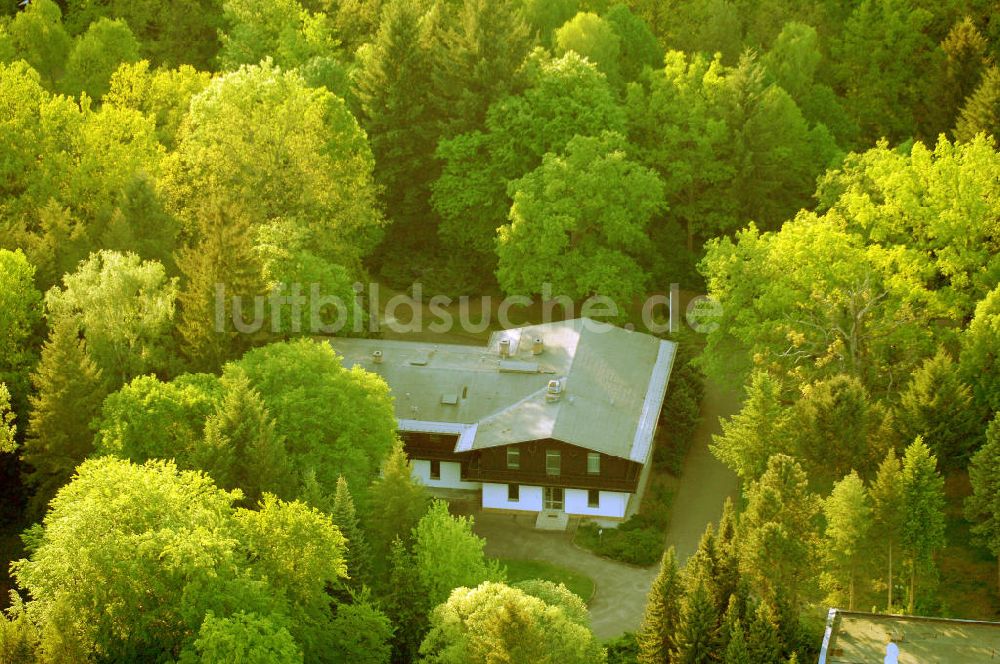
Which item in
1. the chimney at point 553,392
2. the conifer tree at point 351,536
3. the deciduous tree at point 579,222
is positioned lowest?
the conifer tree at point 351,536

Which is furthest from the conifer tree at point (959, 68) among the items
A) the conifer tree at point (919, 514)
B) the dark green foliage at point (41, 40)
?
the dark green foliage at point (41, 40)

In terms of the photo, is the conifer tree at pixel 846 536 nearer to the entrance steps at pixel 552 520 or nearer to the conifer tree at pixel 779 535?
the conifer tree at pixel 779 535

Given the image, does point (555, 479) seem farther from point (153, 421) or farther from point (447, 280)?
point (447, 280)

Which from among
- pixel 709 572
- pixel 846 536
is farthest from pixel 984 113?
pixel 709 572

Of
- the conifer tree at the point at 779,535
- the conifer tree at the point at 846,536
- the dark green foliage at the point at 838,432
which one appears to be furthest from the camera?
the dark green foliage at the point at 838,432

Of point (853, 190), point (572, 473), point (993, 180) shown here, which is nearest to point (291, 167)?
point (572, 473)

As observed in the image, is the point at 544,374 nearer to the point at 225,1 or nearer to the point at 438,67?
the point at 438,67

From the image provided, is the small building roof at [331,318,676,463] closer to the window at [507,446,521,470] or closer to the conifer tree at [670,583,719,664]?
the window at [507,446,521,470]
